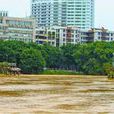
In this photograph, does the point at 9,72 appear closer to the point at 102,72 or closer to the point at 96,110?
the point at 102,72

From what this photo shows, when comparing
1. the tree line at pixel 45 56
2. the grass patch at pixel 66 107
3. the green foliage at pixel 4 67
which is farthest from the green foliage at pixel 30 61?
the grass patch at pixel 66 107

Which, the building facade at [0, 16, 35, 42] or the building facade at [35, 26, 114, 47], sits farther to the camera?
the building facade at [35, 26, 114, 47]

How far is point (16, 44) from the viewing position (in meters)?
122

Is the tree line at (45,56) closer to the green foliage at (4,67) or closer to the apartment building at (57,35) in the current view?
the green foliage at (4,67)

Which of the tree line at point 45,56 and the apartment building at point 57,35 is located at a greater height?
the apartment building at point 57,35

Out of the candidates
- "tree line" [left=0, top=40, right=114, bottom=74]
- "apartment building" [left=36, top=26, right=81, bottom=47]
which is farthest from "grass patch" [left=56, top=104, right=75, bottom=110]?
"apartment building" [left=36, top=26, right=81, bottom=47]

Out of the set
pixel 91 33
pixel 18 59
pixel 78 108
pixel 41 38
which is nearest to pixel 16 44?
pixel 18 59

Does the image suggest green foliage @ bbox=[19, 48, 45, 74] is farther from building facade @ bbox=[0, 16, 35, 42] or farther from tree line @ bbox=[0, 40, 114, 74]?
building facade @ bbox=[0, 16, 35, 42]

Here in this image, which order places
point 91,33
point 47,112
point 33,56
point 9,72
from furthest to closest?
1. point 91,33
2. point 33,56
3. point 9,72
4. point 47,112

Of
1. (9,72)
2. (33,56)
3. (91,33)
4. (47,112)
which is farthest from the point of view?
(91,33)

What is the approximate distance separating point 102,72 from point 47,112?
9077 cm

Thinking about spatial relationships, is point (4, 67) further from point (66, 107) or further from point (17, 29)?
point (66, 107)

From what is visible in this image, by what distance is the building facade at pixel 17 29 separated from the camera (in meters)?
162

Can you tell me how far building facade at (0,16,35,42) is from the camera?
16155 cm
